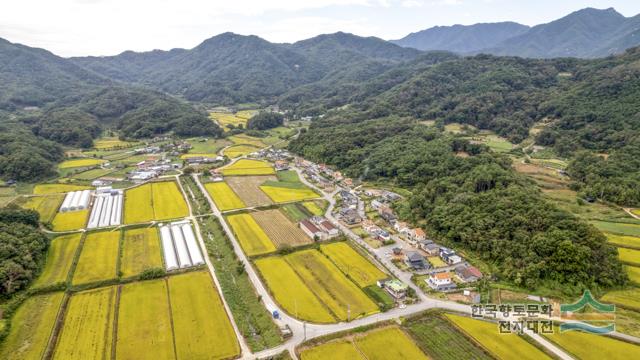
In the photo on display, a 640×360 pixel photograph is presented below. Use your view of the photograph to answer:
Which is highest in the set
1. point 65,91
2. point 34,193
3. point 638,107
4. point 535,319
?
point 65,91

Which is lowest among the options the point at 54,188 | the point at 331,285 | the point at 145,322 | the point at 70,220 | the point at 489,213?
the point at 331,285

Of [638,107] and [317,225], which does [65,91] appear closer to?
[317,225]

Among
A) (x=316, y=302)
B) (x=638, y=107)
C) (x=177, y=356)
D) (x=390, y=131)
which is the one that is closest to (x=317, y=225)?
(x=316, y=302)

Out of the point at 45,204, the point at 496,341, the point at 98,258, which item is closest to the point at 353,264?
the point at 496,341

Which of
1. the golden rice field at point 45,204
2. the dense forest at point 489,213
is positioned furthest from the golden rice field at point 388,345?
the golden rice field at point 45,204

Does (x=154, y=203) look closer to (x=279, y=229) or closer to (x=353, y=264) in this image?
(x=279, y=229)
